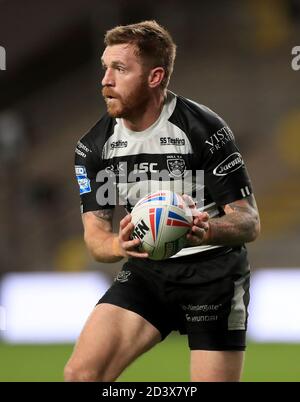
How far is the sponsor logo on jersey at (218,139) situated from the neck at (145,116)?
345 mm

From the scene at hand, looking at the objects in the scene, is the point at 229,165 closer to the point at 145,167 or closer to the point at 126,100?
the point at 145,167

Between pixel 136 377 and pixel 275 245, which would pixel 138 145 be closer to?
pixel 136 377

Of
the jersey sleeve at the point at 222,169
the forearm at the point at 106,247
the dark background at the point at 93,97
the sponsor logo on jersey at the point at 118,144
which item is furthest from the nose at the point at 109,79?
the dark background at the point at 93,97

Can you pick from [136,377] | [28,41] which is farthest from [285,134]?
[136,377]

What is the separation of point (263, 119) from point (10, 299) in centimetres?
638

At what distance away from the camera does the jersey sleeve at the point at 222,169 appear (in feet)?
15.6

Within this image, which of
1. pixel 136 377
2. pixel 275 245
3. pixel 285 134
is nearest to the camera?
pixel 136 377

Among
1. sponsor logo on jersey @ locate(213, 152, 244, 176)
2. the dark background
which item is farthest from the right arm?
the dark background

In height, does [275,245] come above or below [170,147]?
below

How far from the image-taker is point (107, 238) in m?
4.76

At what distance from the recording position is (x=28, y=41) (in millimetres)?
17688

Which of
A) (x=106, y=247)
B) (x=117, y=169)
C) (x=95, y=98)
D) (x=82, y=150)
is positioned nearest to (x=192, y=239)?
(x=106, y=247)

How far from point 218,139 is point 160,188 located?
0.40m

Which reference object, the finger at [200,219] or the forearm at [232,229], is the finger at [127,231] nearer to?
the finger at [200,219]
